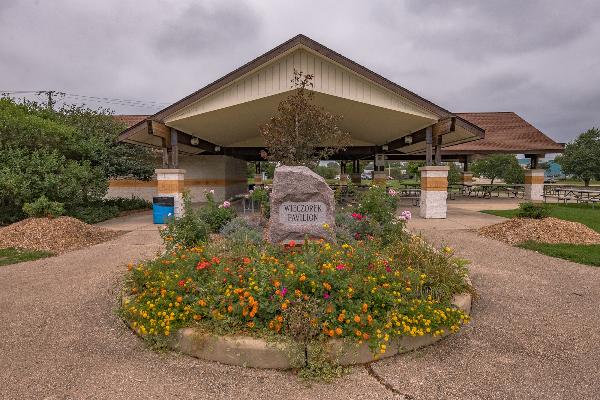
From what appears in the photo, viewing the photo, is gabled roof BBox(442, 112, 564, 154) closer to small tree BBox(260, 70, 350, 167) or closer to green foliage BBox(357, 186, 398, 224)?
small tree BBox(260, 70, 350, 167)

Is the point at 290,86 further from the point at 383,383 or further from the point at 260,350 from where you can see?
the point at 383,383

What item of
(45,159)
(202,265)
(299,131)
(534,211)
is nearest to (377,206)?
(299,131)

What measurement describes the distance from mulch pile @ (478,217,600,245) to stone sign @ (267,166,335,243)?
516 centimetres

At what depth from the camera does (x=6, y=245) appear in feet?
25.3

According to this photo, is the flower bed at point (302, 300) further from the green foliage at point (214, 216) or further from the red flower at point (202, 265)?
the green foliage at point (214, 216)

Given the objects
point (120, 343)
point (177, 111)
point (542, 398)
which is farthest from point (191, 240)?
point (177, 111)

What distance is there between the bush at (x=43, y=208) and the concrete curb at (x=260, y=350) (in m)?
7.78

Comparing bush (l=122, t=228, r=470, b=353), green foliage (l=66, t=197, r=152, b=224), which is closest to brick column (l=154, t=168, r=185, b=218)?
green foliage (l=66, t=197, r=152, b=224)

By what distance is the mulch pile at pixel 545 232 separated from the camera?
7895mm

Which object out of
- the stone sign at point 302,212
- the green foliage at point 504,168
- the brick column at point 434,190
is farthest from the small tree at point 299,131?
the green foliage at point 504,168

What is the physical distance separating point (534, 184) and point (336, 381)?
67.3 ft

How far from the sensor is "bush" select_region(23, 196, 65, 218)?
28.5ft

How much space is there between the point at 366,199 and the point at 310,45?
529cm

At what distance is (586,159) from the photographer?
31.6 meters
